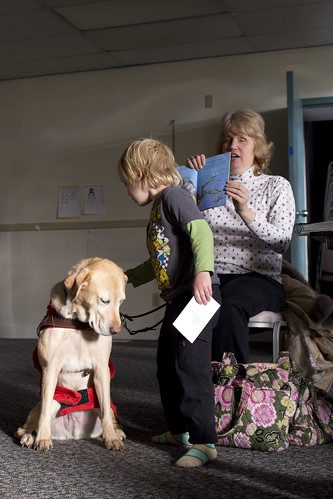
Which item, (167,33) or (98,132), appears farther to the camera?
(98,132)

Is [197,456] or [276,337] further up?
[276,337]

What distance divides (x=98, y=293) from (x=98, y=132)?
15.6ft

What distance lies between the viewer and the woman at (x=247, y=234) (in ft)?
8.68

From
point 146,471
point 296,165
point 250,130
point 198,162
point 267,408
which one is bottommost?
point 146,471

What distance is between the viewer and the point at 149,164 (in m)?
2.35

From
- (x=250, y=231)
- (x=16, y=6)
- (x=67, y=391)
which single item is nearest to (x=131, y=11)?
(x=16, y=6)

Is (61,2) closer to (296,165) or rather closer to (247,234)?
(296,165)

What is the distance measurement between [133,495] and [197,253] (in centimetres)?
72

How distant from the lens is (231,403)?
95.7 inches

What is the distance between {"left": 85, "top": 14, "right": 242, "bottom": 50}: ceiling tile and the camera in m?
5.49

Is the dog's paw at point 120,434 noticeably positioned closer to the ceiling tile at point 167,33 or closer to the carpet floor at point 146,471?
the carpet floor at point 146,471

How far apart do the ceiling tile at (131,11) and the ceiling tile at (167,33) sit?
0.13 meters

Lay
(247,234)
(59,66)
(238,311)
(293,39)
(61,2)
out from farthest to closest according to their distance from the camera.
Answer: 1. (59,66)
2. (293,39)
3. (61,2)
4. (247,234)
5. (238,311)

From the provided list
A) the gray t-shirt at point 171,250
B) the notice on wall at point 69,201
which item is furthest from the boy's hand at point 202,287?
the notice on wall at point 69,201
